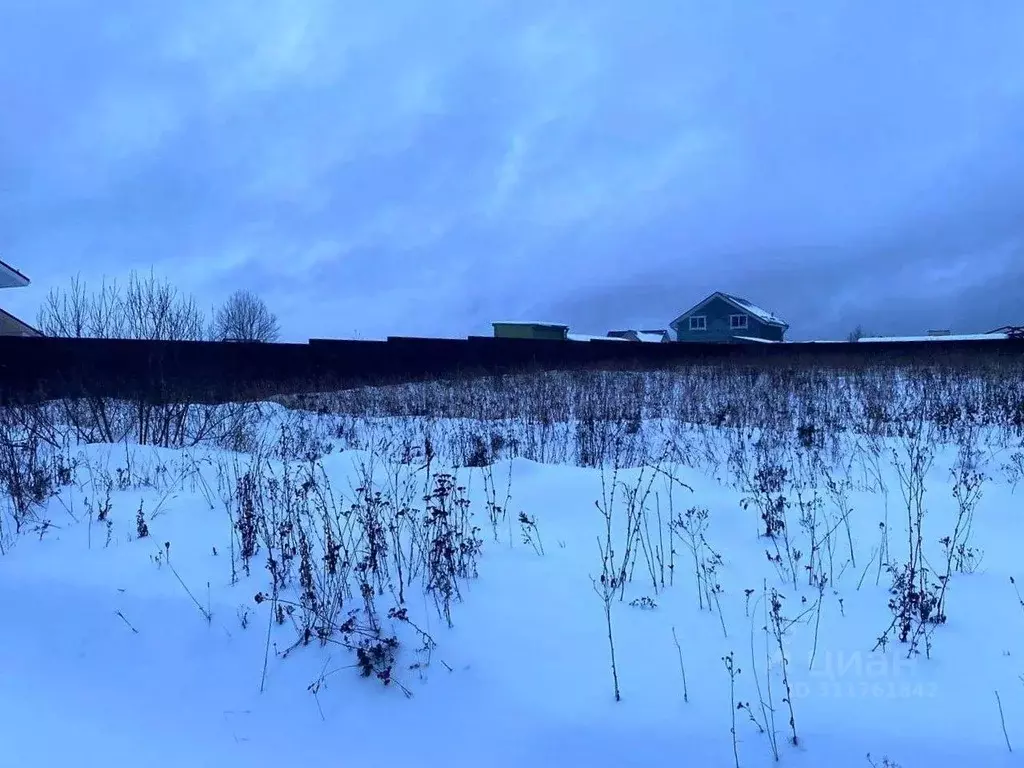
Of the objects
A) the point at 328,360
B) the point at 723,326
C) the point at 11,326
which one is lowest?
the point at 328,360

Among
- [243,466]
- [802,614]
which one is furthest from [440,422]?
[802,614]

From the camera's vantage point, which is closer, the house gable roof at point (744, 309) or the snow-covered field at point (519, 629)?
the snow-covered field at point (519, 629)

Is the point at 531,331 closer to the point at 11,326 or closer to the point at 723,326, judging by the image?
the point at 723,326

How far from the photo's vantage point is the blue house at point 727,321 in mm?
40000

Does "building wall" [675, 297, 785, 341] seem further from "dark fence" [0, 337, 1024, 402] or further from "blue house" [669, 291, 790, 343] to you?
"dark fence" [0, 337, 1024, 402]

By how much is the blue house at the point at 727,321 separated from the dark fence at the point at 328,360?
50.3 ft

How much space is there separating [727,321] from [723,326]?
1.28ft

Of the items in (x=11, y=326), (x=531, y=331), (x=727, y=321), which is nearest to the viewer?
(x=11, y=326)

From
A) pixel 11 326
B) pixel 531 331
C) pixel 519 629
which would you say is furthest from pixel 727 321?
pixel 519 629

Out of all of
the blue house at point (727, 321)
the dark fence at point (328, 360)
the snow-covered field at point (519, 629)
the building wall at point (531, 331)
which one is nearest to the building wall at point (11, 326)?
the dark fence at point (328, 360)

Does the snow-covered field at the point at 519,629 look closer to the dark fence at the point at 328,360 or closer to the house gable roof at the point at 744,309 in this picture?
the dark fence at the point at 328,360

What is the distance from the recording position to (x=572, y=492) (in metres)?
4.53

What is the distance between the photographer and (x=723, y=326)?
134 ft

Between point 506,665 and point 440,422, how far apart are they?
623 centimetres
